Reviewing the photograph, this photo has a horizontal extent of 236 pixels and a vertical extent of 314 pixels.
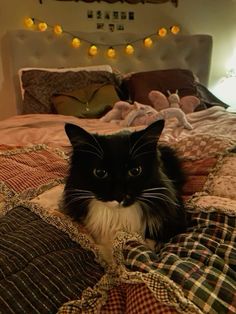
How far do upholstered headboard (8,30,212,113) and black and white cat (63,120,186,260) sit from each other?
2.59m

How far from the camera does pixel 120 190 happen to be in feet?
2.48

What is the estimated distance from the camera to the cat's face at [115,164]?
2.52 ft

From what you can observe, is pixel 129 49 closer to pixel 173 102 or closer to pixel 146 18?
pixel 146 18

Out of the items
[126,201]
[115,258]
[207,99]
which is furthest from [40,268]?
[207,99]

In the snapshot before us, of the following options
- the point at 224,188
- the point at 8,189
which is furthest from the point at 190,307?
the point at 8,189

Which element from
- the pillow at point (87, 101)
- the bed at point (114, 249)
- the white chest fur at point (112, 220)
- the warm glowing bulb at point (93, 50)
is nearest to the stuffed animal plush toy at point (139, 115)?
the bed at point (114, 249)

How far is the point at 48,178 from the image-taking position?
44.1 inches

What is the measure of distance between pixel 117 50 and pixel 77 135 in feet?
9.04

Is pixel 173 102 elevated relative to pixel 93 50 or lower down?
lower down

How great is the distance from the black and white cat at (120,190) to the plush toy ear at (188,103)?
1.84 m

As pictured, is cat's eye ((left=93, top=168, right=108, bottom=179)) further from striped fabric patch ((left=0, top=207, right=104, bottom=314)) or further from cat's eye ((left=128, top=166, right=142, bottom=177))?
striped fabric patch ((left=0, top=207, right=104, bottom=314))

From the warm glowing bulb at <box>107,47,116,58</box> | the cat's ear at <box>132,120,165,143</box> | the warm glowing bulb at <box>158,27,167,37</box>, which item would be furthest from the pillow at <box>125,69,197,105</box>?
the cat's ear at <box>132,120,165,143</box>

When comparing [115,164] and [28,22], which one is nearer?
[115,164]

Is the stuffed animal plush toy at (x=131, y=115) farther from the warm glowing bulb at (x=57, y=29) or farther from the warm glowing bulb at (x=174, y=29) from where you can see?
the warm glowing bulb at (x=174, y=29)
